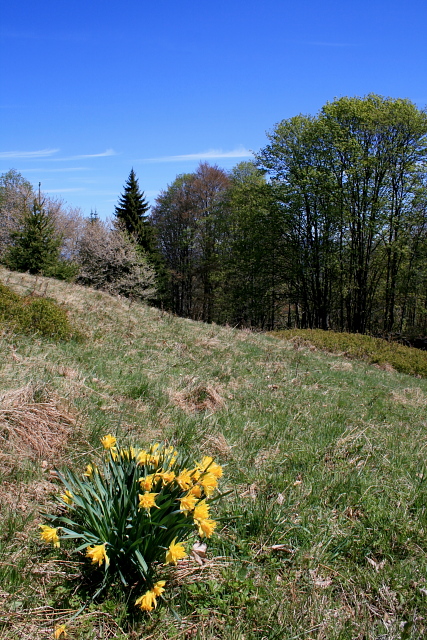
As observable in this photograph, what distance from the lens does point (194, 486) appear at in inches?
78.0

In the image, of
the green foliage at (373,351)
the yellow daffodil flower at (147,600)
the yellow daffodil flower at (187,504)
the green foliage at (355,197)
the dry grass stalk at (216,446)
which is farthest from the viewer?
the green foliage at (355,197)

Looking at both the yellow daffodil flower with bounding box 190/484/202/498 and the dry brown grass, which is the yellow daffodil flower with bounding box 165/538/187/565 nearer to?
the yellow daffodil flower with bounding box 190/484/202/498

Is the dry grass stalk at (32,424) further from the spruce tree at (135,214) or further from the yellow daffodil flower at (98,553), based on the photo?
the spruce tree at (135,214)

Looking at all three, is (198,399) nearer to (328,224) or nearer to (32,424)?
(32,424)

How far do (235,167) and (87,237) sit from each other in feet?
47.5

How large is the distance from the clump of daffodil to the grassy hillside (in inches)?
5.5

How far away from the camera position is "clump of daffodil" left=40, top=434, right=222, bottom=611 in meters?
1.89

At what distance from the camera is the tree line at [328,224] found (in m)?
24.1

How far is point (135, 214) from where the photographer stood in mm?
33062

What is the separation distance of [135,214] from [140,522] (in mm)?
33181

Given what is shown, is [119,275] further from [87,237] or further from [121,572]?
[121,572]

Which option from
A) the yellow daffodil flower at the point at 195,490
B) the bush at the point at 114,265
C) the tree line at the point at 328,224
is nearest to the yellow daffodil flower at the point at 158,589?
the yellow daffodil flower at the point at 195,490

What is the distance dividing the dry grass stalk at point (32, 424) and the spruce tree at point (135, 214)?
98.3ft

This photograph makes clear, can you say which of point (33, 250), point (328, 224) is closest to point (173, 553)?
point (33, 250)
